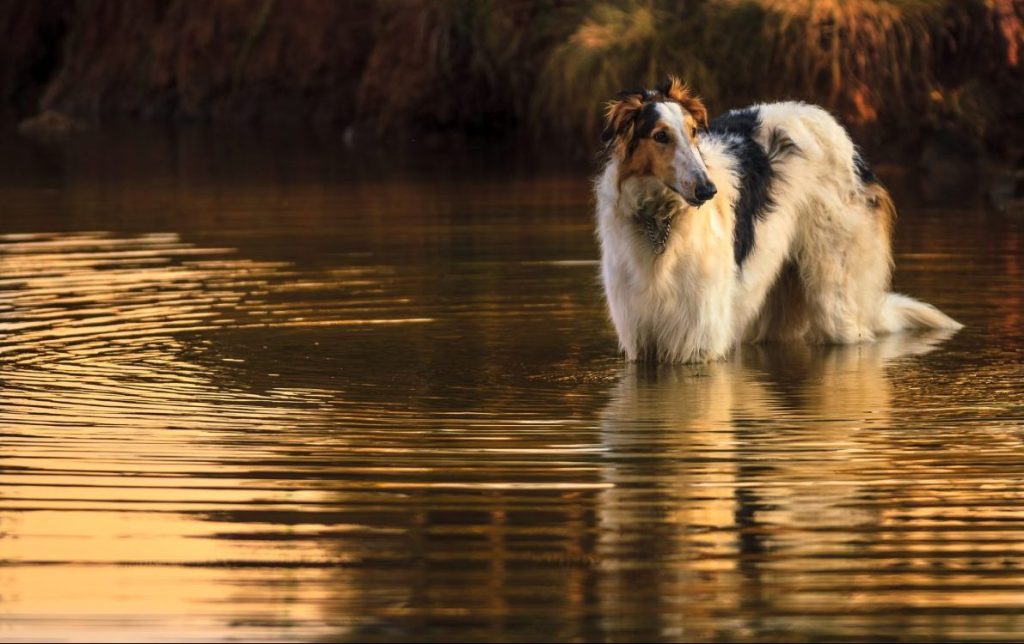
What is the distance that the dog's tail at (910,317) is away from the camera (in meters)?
10.3

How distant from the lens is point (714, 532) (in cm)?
595

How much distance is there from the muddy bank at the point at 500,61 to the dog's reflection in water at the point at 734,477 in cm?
1036

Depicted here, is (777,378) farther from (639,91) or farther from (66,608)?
(66,608)

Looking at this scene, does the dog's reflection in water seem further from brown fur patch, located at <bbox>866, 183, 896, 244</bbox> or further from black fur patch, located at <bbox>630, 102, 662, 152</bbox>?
black fur patch, located at <bbox>630, 102, 662, 152</bbox>

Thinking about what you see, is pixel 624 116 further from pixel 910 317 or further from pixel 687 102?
pixel 910 317

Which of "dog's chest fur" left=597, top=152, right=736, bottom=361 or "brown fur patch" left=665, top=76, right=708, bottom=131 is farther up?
"brown fur patch" left=665, top=76, right=708, bottom=131

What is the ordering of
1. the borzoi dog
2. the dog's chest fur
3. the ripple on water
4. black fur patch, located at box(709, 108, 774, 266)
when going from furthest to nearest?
black fur patch, located at box(709, 108, 774, 266) < the dog's chest fur < the borzoi dog < the ripple on water

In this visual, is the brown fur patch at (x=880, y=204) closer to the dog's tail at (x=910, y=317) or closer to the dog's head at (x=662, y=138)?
the dog's tail at (x=910, y=317)

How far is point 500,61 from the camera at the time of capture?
2428cm

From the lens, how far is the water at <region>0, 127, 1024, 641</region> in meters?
5.20

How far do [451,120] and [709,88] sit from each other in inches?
227

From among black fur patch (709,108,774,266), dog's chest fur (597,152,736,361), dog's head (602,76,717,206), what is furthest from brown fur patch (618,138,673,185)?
black fur patch (709,108,774,266)

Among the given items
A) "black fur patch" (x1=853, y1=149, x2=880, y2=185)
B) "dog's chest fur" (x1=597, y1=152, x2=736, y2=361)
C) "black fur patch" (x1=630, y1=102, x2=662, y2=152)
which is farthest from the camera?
"black fur patch" (x1=853, y1=149, x2=880, y2=185)

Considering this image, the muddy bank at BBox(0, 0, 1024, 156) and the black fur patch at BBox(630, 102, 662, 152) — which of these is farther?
the muddy bank at BBox(0, 0, 1024, 156)
